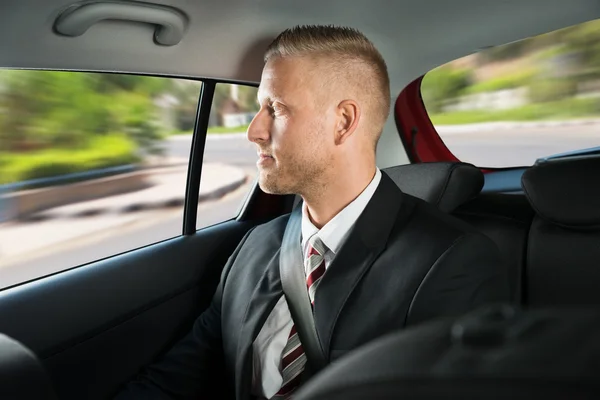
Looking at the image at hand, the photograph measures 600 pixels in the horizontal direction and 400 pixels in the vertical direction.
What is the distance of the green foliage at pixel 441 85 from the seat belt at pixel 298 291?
49.1 inches

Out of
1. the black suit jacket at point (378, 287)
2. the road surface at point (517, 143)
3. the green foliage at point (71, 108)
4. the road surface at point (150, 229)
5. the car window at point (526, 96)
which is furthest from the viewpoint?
the road surface at point (517, 143)

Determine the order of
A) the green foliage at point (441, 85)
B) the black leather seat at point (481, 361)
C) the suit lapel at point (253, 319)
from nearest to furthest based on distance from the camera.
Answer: the black leather seat at point (481, 361), the suit lapel at point (253, 319), the green foliage at point (441, 85)

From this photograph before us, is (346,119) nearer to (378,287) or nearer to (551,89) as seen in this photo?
(378,287)

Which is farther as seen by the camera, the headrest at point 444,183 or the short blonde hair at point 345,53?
the headrest at point 444,183

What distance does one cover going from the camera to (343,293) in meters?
1.46

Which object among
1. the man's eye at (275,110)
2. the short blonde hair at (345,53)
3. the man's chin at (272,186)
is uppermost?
the short blonde hair at (345,53)

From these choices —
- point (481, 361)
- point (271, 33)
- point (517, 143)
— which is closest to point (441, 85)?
point (517, 143)

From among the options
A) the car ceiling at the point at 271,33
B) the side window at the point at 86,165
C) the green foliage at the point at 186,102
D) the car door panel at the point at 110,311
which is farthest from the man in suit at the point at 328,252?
the green foliage at the point at 186,102

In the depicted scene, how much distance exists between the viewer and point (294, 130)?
1.61m

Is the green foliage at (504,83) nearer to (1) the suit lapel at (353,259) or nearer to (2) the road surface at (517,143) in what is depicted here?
(2) the road surface at (517,143)

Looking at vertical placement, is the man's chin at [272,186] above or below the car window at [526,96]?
above

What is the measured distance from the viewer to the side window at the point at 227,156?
8.36 feet

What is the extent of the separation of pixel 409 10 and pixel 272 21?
48 cm

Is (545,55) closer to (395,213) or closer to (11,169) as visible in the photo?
(395,213)
